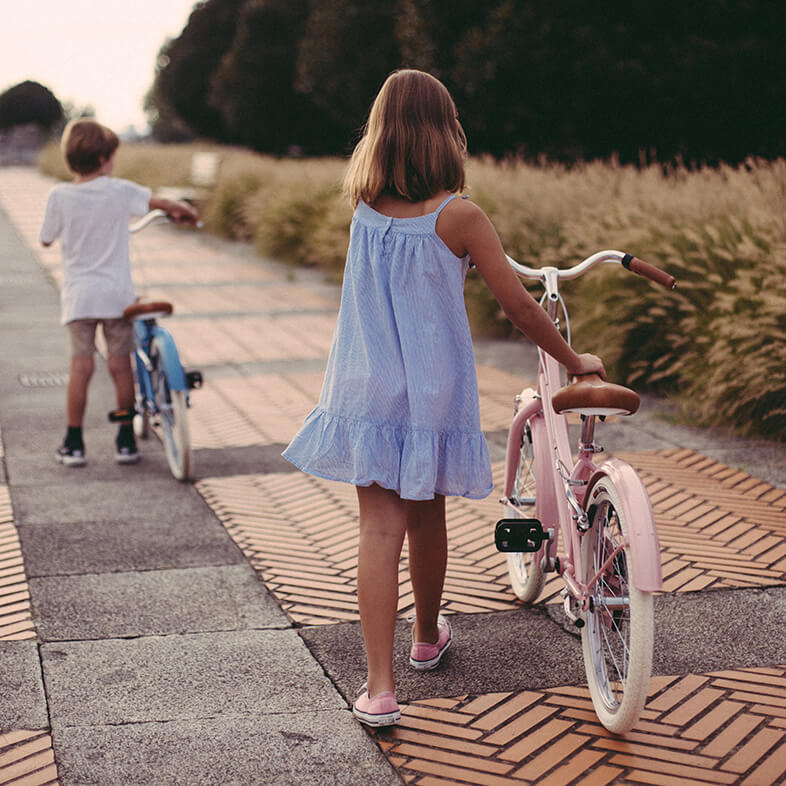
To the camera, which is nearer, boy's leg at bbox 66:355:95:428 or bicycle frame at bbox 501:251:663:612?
bicycle frame at bbox 501:251:663:612

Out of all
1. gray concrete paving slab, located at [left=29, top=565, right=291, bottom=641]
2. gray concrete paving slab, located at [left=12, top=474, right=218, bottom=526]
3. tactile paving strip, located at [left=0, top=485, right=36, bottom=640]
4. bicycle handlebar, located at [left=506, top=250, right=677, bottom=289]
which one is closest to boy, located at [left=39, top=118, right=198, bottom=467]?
gray concrete paving slab, located at [left=12, top=474, right=218, bottom=526]

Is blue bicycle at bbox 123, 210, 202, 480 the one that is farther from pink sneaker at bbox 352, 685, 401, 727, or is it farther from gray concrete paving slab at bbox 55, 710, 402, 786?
pink sneaker at bbox 352, 685, 401, 727

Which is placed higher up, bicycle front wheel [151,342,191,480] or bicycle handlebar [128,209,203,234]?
bicycle handlebar [128,209,203,234]

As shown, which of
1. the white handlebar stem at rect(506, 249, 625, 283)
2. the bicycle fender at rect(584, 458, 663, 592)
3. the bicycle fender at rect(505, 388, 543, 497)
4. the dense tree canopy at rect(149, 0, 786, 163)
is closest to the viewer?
the bicycle fender at rect(584, 458, 663, 592)

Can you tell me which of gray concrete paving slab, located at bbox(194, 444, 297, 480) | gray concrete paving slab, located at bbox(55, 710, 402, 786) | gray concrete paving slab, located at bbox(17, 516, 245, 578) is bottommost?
gray concrete paving slab, located at bbox(194, 444, 297, 480)

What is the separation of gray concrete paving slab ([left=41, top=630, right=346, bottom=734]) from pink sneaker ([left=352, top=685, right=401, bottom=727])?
7.5 inches

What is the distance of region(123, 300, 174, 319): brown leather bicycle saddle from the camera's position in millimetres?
5871

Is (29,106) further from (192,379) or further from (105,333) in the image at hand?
(192,379)

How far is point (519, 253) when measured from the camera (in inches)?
381

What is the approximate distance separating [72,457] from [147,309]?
909 millimetres

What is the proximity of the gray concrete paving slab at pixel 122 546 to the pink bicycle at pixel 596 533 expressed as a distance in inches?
58.9

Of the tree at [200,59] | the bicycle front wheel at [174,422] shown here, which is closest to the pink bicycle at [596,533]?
the bicycle front wheel at [174,422]

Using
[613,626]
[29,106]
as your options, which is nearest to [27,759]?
[613,626]

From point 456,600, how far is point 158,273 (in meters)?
11.8
